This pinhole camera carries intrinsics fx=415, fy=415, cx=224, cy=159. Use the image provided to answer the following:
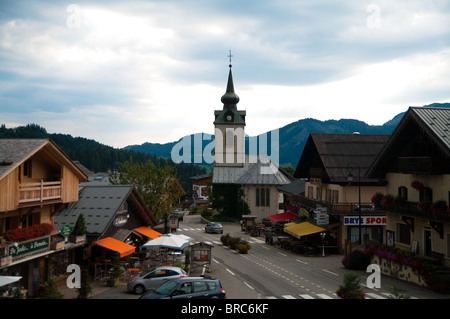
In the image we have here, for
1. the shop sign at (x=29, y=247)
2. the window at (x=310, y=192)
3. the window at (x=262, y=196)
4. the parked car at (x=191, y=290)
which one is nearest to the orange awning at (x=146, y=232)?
the shop sign at (x=29, y=247)

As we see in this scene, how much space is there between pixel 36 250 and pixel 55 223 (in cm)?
640

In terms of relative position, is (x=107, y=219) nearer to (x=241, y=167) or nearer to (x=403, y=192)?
(x=403, y=192)

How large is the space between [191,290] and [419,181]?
1778 centimetres

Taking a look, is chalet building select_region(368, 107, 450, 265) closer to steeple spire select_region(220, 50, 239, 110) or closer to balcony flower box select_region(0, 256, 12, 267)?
balcony flower box select_region(0, 256, 12, 267)

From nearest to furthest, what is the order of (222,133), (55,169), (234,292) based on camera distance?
1. (234,292)
2. (55,169)
3. (222,133)

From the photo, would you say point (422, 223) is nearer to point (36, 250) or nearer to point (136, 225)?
point (136, 225)

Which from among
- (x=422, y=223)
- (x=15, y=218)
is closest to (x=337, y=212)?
(x=422, y=223)

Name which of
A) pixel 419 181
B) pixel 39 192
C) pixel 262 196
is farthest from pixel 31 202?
pixel 262 196

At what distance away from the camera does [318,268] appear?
104 feet

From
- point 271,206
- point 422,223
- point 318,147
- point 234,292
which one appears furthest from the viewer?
point 271,206

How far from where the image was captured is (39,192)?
21.7 m

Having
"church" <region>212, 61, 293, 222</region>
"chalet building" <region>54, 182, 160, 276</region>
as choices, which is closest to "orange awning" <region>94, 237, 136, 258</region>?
"chalet building" <region>54, 182, 160, 276</region>

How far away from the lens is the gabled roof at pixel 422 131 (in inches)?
939

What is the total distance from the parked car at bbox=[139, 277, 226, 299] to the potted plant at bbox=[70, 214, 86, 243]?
28.5ft
